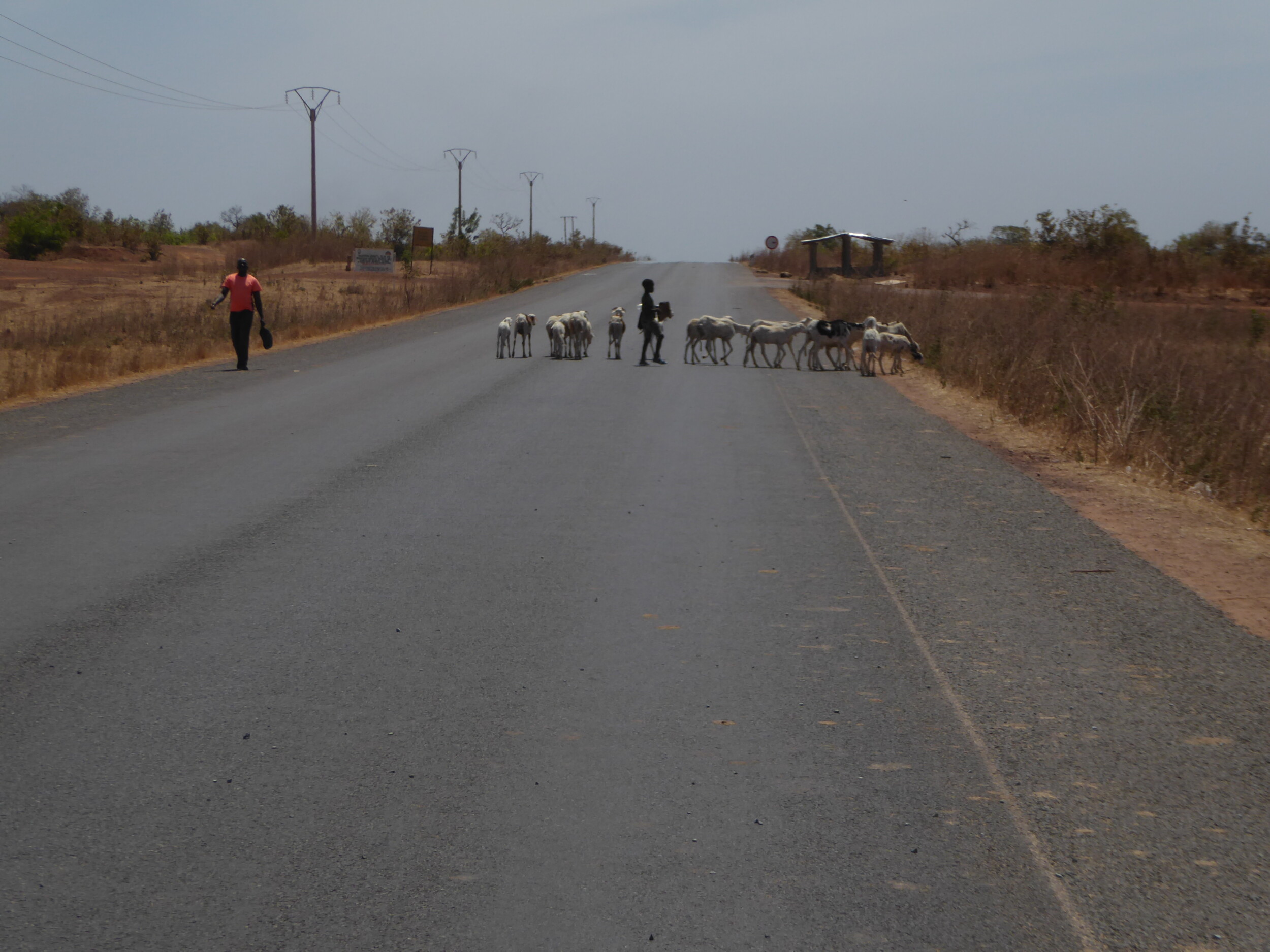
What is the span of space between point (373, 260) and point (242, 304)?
34.8 meters

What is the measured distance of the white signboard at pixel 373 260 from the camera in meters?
53.0

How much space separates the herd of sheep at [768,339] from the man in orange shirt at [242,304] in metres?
4.90

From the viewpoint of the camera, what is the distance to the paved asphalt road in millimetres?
3691

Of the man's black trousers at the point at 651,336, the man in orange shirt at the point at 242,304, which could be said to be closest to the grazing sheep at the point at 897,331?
the man's black trousers at the point at 651,336

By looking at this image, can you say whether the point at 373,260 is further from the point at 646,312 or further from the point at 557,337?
the point at 646,312

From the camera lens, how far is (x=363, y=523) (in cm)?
887

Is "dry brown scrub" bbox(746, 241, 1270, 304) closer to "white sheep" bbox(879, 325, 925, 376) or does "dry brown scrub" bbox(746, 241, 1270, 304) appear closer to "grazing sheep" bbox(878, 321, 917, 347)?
"grazing sheep" bbox(878, 321, 917, 347)

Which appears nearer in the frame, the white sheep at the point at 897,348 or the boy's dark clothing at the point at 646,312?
the white sheep at the point at 897,348

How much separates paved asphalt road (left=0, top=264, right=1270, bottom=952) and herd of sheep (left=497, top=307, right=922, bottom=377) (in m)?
11.4

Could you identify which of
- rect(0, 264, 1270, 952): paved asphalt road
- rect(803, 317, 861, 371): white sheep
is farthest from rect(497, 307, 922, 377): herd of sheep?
rect(0, 264, 1270, 952): paved asphalt road

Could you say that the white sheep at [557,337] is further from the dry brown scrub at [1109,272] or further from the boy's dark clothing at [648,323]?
the dry brown scrub at [1109,272]

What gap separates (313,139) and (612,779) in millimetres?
62386

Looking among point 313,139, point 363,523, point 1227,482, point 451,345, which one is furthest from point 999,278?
point 363,523

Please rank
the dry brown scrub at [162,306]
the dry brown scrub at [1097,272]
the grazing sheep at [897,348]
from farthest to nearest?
the dry brown scrub at [1097,272], the grazing sheep at [897,348], the dry brown scrub at [162,306]
